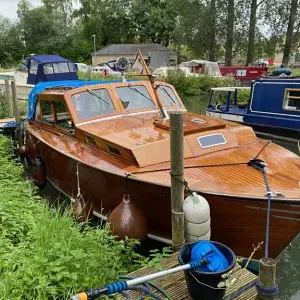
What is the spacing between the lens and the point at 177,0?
30.8 m

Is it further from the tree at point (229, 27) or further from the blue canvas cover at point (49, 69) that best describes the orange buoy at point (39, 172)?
the tree at point (229, 27)

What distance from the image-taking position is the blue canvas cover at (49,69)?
1738 centimetres

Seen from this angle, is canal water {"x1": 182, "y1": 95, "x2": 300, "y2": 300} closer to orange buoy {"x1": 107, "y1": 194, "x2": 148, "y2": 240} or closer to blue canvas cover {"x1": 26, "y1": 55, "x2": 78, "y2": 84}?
orange buoy {"x1": 107, "y1": 194, "x2": 148, "y2": 240}

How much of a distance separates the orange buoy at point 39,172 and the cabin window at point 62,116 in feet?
2.82

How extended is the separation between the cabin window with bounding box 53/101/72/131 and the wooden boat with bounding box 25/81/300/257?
0.02 m

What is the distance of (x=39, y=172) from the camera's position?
276 inches

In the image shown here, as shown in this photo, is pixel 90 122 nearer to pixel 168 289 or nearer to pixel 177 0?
pixel 168 289

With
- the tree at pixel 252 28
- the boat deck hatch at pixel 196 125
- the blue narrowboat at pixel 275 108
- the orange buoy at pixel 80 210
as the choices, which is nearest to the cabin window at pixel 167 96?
the boat deck hatch at pixel 196 125

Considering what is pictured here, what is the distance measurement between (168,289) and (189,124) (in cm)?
273

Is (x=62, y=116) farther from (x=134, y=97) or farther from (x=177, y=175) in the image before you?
(x=177, y=175)

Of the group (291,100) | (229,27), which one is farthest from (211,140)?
(229,27)

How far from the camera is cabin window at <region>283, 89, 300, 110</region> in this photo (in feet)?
34.3

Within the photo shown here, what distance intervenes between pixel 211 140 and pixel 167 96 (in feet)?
7.09

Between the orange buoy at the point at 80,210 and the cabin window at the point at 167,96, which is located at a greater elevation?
the cabin window at the point at 167,96
